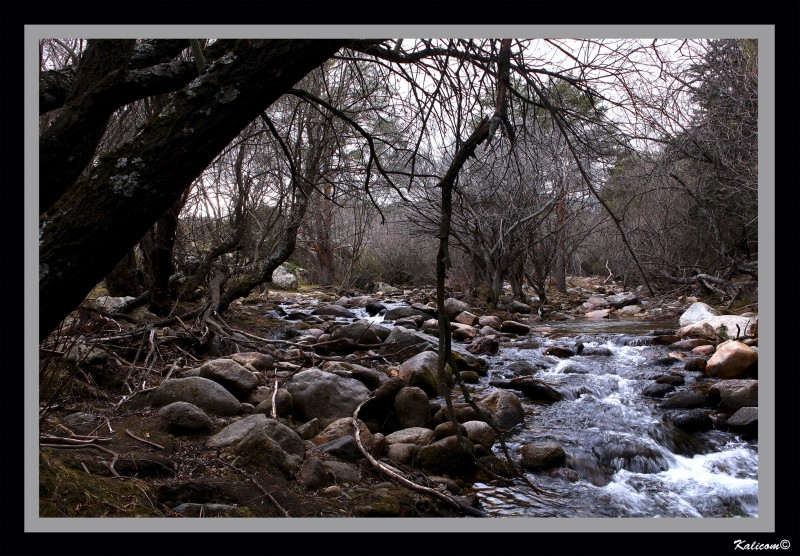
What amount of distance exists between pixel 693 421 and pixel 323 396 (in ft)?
10.6

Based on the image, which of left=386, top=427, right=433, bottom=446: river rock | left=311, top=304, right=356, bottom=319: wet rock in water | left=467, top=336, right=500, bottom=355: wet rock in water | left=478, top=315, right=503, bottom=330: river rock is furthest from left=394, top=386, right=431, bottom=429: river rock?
left=311, top=304, right=356, bottom=319: wet rock in water

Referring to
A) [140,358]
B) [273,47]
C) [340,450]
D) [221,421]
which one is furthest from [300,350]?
[273,47]

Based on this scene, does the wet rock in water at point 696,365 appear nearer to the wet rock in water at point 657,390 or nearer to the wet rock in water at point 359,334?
the wet rock in water at point 657,390

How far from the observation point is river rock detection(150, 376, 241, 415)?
12.7 ft

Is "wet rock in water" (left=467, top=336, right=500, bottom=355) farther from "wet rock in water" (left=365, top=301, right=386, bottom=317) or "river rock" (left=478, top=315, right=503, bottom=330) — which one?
"wet rock in water" (left=365, top=301, right=386, bottom=317)

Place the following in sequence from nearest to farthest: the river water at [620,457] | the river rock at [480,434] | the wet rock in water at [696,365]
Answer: the river water at [620,457], the river rock at [480,434], the wet rock in water at [696,365]

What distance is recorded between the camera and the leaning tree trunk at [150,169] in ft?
5.28

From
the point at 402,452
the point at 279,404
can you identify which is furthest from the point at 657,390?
the point at 279,404

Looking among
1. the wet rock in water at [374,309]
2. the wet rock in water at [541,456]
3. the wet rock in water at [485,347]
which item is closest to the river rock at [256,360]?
the wet rock in water at [541,456]

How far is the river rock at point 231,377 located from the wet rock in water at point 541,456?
220cm

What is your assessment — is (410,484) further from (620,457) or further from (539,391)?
(539,391)

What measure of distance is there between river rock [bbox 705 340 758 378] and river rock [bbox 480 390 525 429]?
2644 mm
